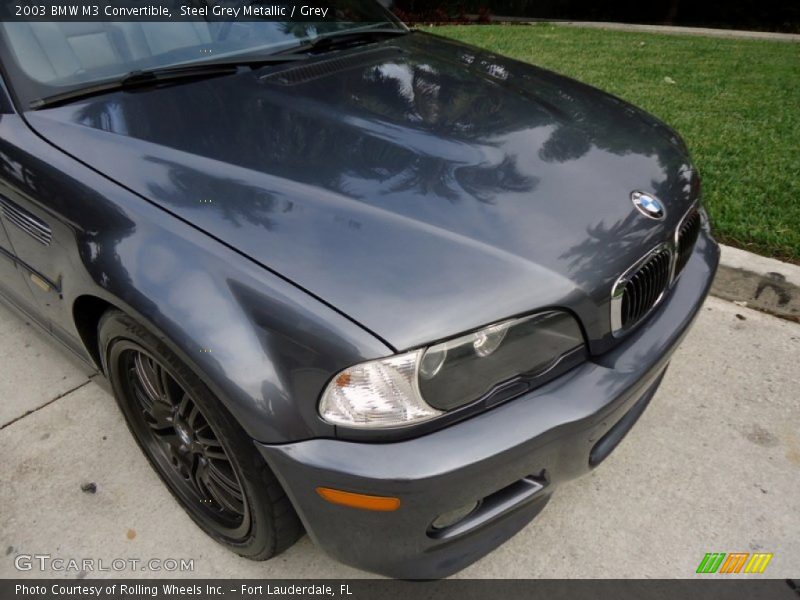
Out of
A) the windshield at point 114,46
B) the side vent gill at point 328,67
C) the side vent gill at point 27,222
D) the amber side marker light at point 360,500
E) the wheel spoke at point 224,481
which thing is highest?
the windshield at point 114,46

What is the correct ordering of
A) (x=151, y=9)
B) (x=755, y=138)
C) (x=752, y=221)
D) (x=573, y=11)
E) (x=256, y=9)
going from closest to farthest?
(x=151, y=9) → (x=256, y=9) → (x=752, y=221) → (x=755, y=138) → (x=573, y=11)

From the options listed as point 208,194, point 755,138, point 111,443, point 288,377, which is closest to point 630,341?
point 288,377

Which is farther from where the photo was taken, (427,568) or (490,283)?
(427,568)

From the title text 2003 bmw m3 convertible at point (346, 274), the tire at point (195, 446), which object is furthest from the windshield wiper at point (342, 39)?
the tire at point (195, 446)

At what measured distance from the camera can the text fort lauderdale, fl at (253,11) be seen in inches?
88.8

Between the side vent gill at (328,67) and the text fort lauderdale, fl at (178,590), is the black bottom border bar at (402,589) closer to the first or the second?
the text fort lauderdale, fl at (178,590)

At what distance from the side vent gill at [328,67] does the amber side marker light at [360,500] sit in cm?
138

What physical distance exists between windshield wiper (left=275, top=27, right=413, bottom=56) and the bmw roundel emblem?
54.6 inches

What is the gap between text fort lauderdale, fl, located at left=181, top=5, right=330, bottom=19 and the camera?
88.8 inches

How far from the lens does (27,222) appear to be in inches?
73.5

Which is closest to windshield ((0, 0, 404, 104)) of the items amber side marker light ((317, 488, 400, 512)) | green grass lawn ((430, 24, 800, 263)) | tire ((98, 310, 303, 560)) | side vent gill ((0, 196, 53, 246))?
side vent gill ((0, 196, 53, 246))

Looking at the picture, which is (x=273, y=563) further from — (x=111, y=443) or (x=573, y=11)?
(x=573, y=11)

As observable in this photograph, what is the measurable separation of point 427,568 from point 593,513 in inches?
28.5

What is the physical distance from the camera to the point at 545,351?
143 centimetres
